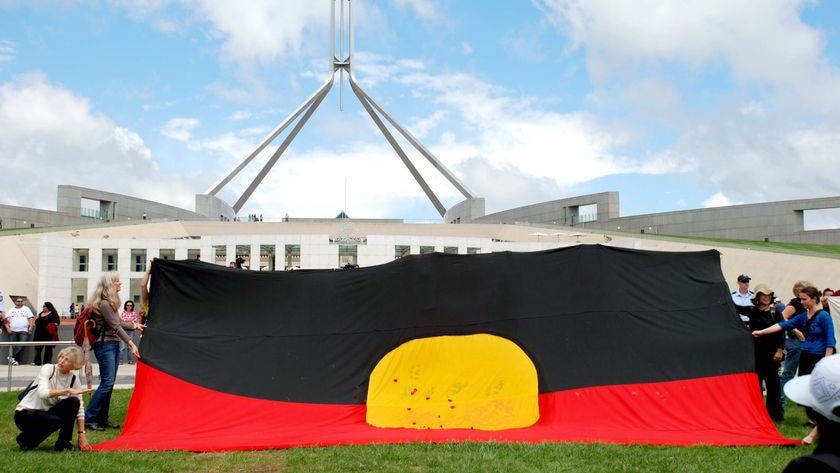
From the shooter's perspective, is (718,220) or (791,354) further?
(718,220)

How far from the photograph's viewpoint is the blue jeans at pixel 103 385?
786 centimetres

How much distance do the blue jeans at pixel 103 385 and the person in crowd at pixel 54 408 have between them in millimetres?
1052

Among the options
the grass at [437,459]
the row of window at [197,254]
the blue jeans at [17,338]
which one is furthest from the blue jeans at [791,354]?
the row of window at [197,254]

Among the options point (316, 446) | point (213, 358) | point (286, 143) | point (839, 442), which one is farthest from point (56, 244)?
point (286, 143)

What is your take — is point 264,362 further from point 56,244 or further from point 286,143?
point 286,143

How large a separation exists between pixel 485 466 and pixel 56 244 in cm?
2817

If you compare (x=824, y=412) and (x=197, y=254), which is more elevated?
(x=197, y=254)

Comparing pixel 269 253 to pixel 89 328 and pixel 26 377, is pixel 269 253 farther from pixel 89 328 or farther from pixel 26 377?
pixel 89 328

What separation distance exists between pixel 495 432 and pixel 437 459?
121 centimetres

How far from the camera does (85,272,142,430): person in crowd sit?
7824 millimetres

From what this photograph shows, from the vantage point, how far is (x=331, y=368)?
25.7 feet

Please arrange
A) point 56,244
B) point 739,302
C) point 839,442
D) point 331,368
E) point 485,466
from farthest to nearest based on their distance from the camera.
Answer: point 56,244, point 739,302, point 331,368, point 485,466, point 839,442

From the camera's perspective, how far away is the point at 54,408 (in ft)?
22.3

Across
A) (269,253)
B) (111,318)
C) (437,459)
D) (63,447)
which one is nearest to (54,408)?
(63,447)
